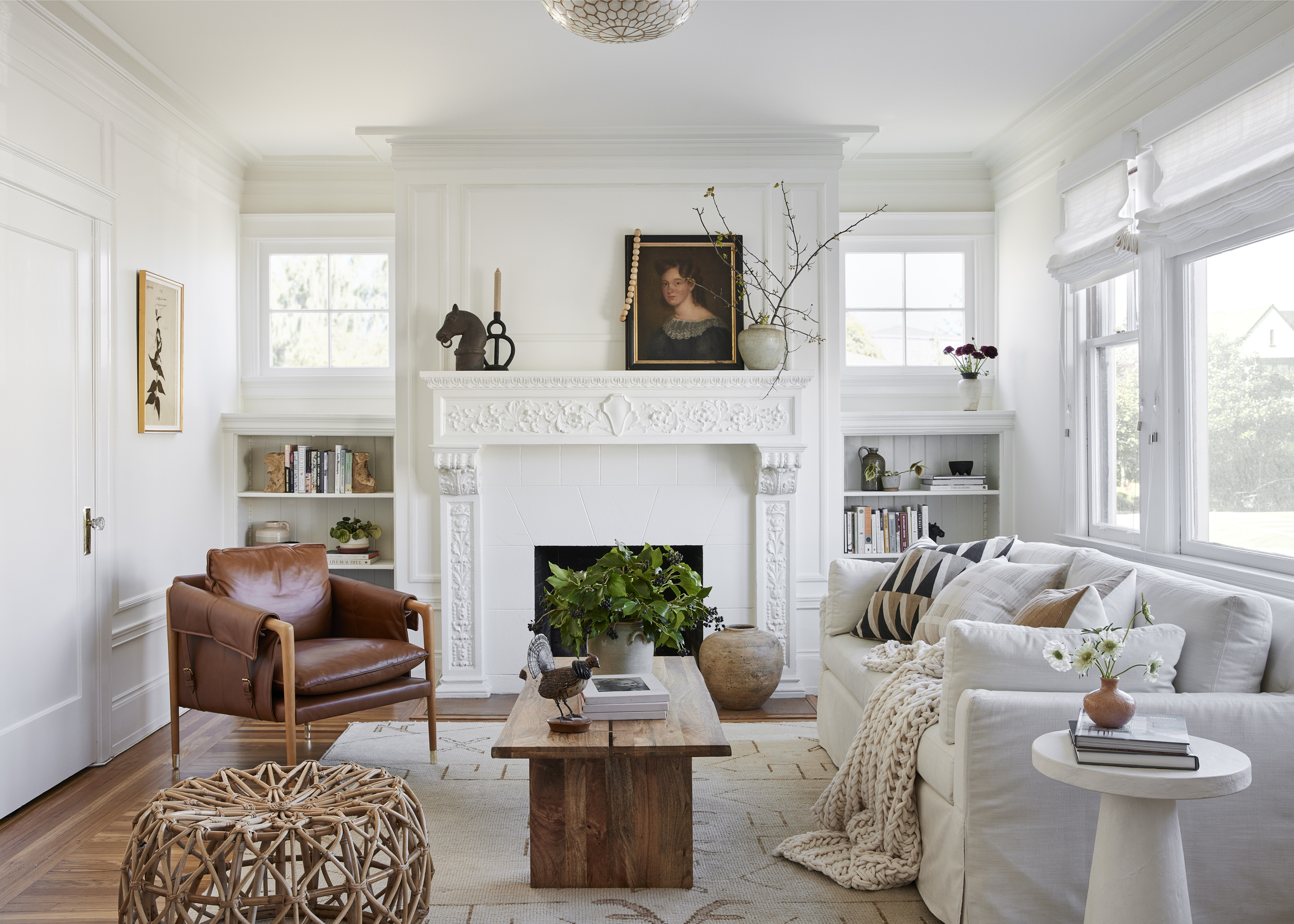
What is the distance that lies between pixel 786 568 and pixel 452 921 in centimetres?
262

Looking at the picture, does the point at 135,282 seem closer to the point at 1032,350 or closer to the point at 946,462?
the point at 946,462

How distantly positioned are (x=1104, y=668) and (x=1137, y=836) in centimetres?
38

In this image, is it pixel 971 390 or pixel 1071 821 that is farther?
pixel 971 390

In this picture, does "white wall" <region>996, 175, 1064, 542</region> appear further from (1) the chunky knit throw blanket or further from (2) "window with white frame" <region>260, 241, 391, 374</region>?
(2) "window with white frame" <region>260, 241, 391, 374</region>

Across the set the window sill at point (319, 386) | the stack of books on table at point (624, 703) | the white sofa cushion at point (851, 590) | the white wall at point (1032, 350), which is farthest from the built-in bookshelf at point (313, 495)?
the white wall at point (1032, 350)

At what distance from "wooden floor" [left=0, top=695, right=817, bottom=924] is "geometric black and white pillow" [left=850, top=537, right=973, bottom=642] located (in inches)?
33.7

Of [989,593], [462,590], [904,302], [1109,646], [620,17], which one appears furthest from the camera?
[904,302]

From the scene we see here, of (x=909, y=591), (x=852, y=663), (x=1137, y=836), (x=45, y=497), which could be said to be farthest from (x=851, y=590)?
(x=45, y=497)

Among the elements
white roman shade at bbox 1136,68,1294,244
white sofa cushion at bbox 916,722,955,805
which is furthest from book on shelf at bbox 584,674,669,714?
white roman shade at bbox 1136,68,1294,244

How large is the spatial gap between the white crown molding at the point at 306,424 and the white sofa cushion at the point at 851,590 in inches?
96.4

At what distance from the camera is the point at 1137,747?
1768 mm

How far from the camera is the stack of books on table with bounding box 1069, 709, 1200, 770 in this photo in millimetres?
1746

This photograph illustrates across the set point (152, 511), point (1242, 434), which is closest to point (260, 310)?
point (152, 511)

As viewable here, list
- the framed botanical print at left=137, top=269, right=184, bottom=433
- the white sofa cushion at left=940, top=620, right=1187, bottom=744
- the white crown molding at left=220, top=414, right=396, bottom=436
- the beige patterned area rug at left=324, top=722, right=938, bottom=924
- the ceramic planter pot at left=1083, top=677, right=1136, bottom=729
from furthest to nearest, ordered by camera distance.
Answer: the white crown molding at left=220, top=414, right=396, bottom=436 < the framed botanical print at left=137, top=269, right=184, bottom=433 < the beige patterned area rug at left=324, top=722, right=938, bottom=924 < the white sofa cushion at left=940, top=620, right=1187, bottom=744 < the ceramic planter pot at left=1083, top=677, right=1136, bottom=729
